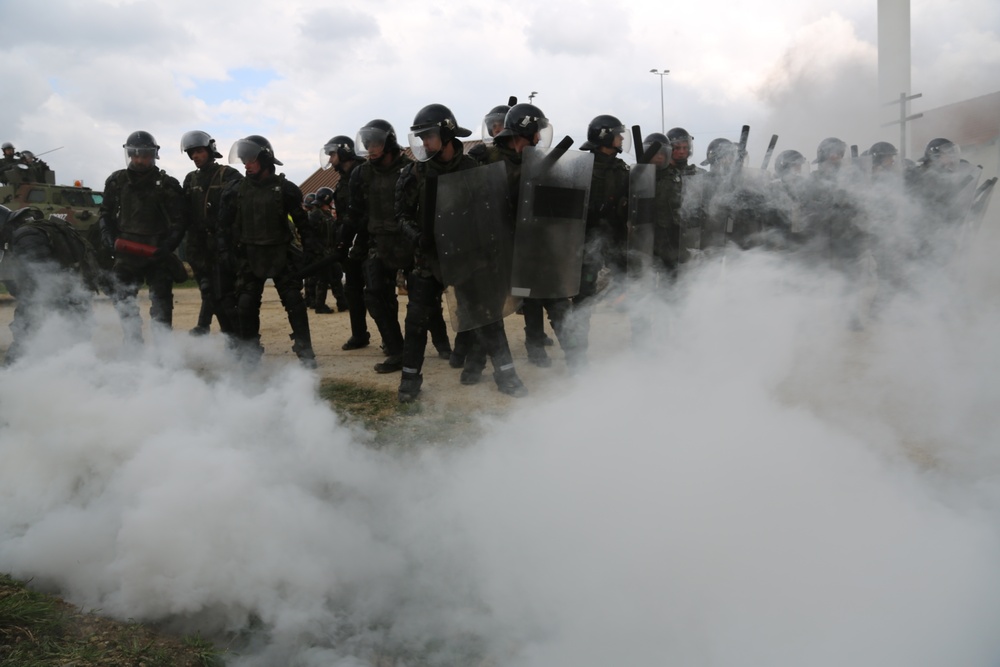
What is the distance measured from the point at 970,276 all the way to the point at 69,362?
7.32 m

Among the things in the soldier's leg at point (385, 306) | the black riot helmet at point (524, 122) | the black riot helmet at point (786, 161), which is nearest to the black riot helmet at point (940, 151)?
the black riot helmet at point (786, 161)

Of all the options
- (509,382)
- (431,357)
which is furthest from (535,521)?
(431,357)

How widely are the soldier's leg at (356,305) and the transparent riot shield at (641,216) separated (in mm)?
2808

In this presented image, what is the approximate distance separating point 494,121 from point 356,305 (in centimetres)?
Result: 243

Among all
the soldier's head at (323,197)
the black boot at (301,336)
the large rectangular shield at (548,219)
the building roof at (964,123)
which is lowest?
the black boot at (301,336)

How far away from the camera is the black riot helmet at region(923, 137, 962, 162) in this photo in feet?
23.2

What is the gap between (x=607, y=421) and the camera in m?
3.74

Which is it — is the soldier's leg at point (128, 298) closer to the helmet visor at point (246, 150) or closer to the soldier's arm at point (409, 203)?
the helmet visor at point (246, 150)

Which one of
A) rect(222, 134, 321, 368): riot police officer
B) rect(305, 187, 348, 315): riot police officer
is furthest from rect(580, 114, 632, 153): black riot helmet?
rect(305, 187, 348, 315): riot police officer

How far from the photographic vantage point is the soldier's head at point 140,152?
7.24 metres

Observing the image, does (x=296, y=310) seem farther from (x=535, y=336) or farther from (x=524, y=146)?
(x=524, y=146)

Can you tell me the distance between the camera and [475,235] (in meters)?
5.38

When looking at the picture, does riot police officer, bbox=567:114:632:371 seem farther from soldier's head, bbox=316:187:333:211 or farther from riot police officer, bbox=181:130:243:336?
soldier's head, bbox=316:187:333:211

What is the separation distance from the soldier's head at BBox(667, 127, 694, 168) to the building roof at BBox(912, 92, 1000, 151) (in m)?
3.06
